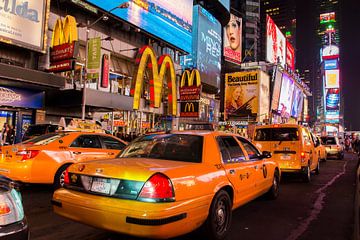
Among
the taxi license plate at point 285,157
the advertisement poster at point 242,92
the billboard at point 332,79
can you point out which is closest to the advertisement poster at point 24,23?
the taxi license plate at point 285,157

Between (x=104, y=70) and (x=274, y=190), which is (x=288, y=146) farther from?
(x=104, y=70)

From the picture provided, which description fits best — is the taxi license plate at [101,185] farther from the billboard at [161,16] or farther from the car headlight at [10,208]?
the billboard at [161,16]

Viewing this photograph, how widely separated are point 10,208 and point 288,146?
9.79 meters

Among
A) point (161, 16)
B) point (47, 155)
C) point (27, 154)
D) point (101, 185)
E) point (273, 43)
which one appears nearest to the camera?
point (101, 185)

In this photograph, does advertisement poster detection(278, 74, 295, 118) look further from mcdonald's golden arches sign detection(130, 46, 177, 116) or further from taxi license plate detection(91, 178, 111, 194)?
taxi license plate detection(91, 178, 111, 194)

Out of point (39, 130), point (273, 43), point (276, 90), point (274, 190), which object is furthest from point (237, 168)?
point (273, 43)

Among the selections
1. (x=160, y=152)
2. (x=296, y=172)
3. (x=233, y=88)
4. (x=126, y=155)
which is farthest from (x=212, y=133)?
(x=233, y=88)

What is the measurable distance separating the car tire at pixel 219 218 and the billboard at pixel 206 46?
37.9m

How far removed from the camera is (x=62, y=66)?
58.6 ft

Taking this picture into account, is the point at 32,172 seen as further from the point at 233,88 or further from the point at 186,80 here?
the point at 233,88

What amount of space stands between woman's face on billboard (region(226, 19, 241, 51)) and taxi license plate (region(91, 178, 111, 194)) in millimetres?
56851

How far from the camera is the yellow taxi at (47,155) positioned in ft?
24.2

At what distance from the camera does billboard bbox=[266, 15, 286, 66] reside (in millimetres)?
61719

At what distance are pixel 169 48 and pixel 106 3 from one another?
10.7 metres
